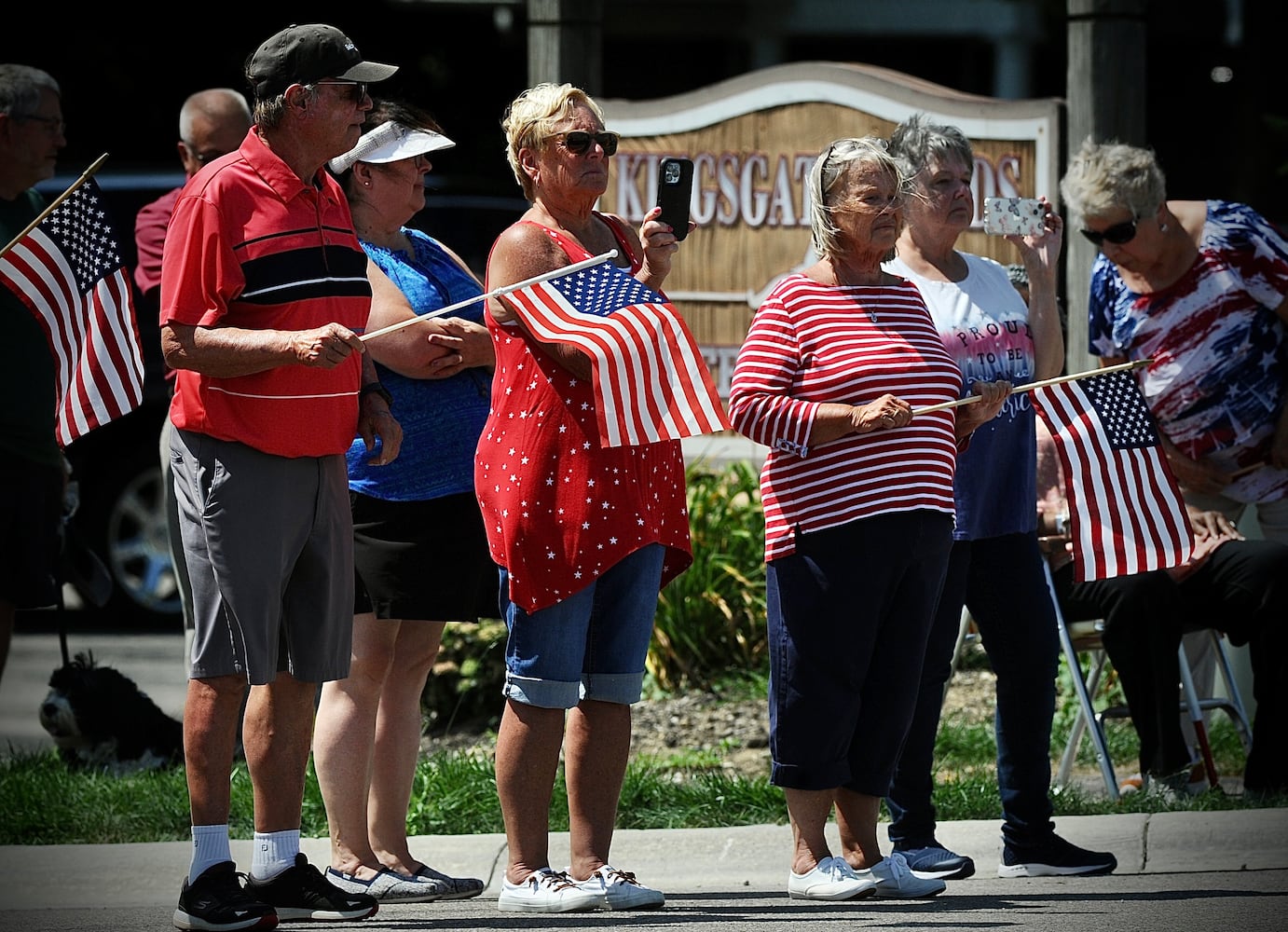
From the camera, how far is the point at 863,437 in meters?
5.08

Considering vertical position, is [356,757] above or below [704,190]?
below

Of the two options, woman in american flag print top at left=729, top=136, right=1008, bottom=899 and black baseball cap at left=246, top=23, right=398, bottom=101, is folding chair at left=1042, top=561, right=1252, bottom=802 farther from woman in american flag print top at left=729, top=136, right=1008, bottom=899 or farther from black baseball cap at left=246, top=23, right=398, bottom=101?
black baseball cap at left=246, top=23, right=398, bottom=101

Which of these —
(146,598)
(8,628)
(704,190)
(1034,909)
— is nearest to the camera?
(1034,909)

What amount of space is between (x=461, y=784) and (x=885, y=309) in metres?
2.17

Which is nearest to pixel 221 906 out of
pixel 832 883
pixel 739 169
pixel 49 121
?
pixel 832 883

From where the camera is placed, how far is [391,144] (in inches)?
211

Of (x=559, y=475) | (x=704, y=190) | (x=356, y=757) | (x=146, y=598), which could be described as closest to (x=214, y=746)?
(x=356, y=757)

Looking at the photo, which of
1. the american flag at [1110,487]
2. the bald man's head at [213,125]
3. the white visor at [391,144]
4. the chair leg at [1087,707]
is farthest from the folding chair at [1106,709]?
the bald man's head at [213,125]

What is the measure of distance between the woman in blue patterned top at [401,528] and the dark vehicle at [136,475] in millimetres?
5088

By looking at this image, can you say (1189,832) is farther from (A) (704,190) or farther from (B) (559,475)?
(A) (704,190)

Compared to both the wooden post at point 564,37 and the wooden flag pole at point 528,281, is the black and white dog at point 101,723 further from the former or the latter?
the wooden post at point 564,37

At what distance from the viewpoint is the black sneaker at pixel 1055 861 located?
216 inches

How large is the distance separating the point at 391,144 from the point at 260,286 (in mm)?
774

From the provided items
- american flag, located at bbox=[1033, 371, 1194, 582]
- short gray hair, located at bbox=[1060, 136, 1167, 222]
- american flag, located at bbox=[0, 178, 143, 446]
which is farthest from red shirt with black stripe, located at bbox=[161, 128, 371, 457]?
short gray hair, located at bbox=[1060, 136, 1167, 222]
